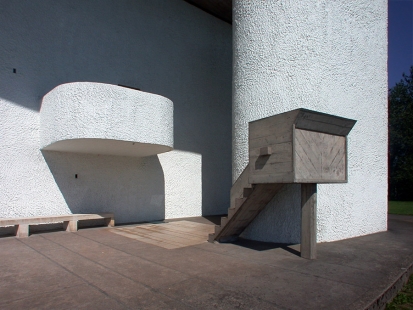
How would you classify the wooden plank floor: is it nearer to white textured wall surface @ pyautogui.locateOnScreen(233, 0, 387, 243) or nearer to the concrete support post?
white textured wall surface @ pyautogui.locateOnScreen(233, 0, 387, 243)

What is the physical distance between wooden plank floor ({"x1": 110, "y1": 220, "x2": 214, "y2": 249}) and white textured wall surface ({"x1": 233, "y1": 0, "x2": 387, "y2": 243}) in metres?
1.28

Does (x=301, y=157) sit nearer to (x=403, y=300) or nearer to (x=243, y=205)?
(x=243, y=205)

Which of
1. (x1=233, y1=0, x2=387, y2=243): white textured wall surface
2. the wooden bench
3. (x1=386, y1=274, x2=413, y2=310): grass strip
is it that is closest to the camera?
(x1=386, y1=274, x2=413, y2=310): grass strip

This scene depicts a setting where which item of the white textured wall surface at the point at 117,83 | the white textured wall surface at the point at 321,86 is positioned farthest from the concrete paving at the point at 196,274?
the white textured wall surface at the point at 117,83

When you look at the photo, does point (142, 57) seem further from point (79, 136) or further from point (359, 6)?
point (359, 6)

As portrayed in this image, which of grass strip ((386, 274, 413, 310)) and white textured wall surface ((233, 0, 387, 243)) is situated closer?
grass strip ((386, 274, 413, 310))

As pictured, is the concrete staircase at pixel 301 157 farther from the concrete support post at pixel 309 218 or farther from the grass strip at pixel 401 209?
the grass strip at pixel 401 209

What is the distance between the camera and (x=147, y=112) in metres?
7.31

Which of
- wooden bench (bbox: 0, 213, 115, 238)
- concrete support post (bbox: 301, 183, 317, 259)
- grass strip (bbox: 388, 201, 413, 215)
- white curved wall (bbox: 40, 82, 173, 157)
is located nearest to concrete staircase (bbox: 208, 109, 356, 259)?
concrete support post (bbox: 301, 183, 317, 259)

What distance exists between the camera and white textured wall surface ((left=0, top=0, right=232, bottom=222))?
7.52 meters

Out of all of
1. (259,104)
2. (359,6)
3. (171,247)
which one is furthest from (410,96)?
(171,247)

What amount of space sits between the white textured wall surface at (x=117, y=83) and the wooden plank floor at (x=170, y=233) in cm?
120

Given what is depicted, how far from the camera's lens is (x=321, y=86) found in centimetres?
639

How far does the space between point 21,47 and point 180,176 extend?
18.6 ft
